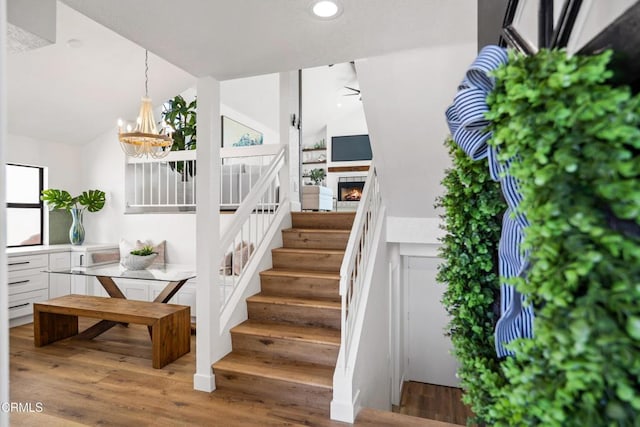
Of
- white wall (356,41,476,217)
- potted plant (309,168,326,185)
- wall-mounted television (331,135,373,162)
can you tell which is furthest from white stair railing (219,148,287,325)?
potted plant (309,168,326,185)

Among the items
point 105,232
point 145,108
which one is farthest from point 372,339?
point 105,232

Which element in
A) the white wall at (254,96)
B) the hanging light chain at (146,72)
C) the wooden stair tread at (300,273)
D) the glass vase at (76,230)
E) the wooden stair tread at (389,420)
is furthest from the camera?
the white wall at (254,96)

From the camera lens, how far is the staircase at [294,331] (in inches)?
94.7

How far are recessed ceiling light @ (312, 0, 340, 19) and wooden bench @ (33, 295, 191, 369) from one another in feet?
9.01

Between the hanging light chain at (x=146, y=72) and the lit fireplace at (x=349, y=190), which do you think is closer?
the hanging light chain at (x=146, y=72)

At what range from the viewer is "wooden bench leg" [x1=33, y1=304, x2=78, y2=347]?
3.57 meters

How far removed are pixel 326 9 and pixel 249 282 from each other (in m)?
2.29

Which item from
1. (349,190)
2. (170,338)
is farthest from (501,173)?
(349,190)

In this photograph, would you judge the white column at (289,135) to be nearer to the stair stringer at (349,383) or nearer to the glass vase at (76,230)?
the stair stringer at (349,383)

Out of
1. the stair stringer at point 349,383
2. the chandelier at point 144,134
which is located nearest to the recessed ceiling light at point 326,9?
the stair stringer at point 349,383

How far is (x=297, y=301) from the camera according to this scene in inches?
118

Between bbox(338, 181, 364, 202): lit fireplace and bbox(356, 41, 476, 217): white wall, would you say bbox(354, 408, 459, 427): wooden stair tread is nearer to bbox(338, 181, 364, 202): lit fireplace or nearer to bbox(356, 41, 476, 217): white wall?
bbox(356, 41, 476, 217): white wall

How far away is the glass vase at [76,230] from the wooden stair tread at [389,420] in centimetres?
495

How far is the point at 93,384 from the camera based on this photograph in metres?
2.71
